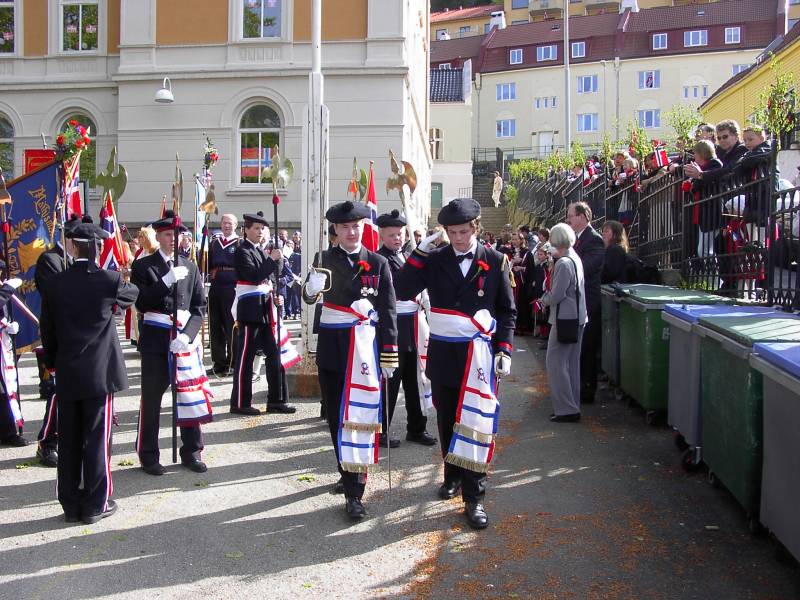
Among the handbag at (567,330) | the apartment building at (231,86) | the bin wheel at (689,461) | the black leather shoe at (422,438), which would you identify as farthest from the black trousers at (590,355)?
the apartment building at (231,86)

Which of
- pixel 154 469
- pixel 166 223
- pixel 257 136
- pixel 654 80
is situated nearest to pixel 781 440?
pixel 154 469

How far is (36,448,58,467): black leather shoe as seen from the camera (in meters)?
7.24

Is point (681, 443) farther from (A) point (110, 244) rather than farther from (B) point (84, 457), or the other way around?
(A) point (110, 244)

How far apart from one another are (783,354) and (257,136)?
73.4 ft

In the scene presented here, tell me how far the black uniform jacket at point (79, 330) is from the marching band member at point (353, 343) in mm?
1391

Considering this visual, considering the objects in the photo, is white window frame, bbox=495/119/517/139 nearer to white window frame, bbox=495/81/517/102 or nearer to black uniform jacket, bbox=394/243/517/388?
white window frame, bbox=495/81/517/102

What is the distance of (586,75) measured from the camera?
188ft

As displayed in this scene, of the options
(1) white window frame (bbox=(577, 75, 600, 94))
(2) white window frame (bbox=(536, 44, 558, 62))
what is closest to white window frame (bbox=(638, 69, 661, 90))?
(1) white window frame (bbox=(577, 75, 600, 94))

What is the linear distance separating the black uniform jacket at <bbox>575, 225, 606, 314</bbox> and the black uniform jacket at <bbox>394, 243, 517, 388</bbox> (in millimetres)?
3556

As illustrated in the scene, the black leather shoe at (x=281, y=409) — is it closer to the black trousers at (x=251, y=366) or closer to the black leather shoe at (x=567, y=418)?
the black trousers at (x=251, y=366)

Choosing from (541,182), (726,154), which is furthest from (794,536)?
(541,182)

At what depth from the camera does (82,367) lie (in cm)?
578

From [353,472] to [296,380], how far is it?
14.0 feet

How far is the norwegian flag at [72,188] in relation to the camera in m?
7.89
